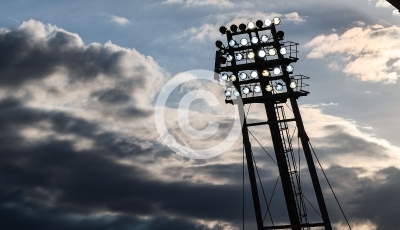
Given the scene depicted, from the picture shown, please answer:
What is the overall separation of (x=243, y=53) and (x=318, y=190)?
8.92 m

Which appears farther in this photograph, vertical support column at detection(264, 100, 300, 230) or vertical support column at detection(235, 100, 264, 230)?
vertical support column at detection(235, 100, 264, 230)

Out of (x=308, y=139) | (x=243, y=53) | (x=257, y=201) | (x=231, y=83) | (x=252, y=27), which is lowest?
(x=257, y=201)

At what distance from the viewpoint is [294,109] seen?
21.2 m

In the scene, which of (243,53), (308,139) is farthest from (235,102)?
(308,139)

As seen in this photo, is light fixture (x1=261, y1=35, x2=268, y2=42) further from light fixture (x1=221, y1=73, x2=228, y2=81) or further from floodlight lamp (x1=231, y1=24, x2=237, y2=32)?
light fixture (x1=221, y1=73, x2=228, y2=81)

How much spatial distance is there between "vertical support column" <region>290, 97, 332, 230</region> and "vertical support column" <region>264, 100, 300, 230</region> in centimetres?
125

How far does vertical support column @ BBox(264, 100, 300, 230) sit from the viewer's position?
2002cm

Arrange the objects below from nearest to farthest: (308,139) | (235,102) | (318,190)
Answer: (318,190)
(308,139)
(235,102)

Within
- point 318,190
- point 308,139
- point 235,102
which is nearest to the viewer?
point 318,190

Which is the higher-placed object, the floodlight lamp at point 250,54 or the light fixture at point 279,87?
the floodlight lamp at point 250,54

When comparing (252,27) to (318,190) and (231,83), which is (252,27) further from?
(318,190)

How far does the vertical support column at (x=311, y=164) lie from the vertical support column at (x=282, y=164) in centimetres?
125

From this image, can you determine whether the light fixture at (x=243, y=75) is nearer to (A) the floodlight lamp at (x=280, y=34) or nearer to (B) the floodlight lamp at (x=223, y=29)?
(A) the floodlight lamp at (x=280, y=34)

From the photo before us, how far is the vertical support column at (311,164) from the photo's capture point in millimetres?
18938
